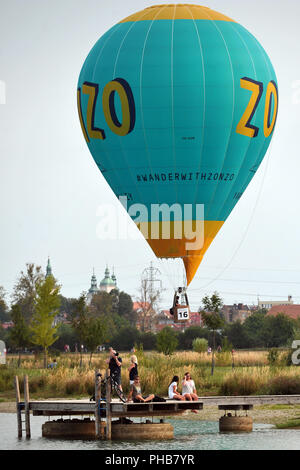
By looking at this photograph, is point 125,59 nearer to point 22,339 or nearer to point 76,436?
point 76,436

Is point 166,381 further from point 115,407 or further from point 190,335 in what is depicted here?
point 190,335

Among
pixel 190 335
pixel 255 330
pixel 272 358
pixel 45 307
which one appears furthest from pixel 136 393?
pixel 255 330

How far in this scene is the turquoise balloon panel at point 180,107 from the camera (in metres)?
38.0

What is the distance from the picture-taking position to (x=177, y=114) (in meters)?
38.0

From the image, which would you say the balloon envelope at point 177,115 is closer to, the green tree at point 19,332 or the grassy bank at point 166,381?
the grassy bank at point 166,381

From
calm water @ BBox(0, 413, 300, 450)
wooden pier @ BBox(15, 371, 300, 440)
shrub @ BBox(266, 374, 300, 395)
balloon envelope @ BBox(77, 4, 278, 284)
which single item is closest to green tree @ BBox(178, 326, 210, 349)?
shrub @ BBox(266, 374, 300, 395)

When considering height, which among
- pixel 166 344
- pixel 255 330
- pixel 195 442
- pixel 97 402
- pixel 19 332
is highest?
pixel 255 330

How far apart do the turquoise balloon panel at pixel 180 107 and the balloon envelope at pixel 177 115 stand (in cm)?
4

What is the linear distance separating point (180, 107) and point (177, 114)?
267mm

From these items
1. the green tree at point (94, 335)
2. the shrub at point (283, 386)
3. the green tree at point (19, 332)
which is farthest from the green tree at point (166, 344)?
the shrub at point (283, 386)

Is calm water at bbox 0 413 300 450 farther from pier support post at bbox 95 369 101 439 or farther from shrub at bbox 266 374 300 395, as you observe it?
shrub at bbox 266 374 300 395

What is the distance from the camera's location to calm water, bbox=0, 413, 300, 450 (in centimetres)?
3106

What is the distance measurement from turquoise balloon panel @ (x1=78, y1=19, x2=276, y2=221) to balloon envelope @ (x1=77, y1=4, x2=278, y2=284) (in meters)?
0.04

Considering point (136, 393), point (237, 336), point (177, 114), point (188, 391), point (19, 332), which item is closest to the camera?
point (136, 393)
